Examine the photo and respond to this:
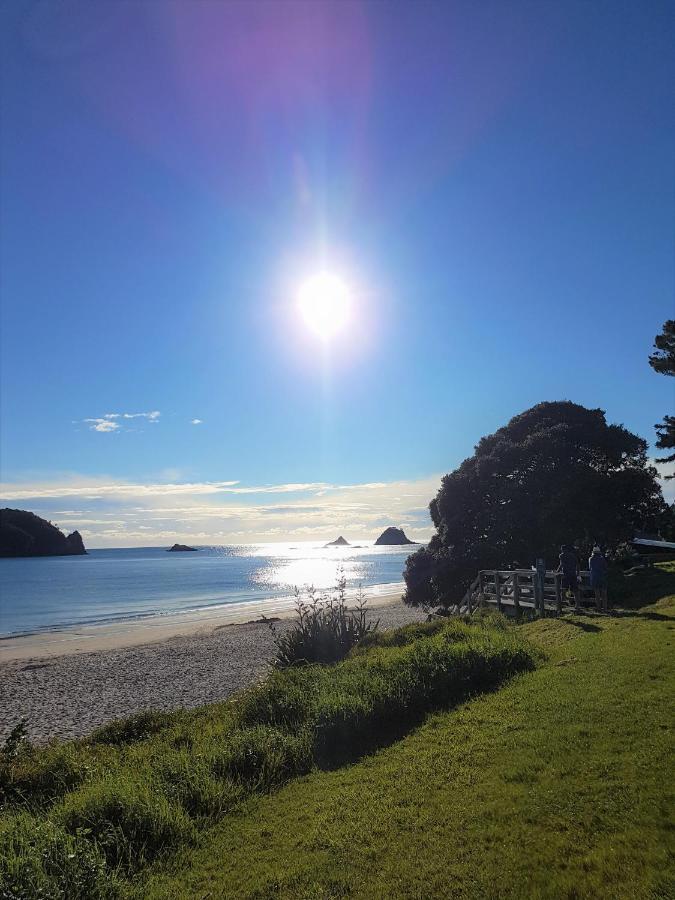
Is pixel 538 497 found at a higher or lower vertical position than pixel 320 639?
higher

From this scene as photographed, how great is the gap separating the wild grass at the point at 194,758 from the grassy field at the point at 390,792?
0.03 metres

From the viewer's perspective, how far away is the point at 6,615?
46750 millimetres

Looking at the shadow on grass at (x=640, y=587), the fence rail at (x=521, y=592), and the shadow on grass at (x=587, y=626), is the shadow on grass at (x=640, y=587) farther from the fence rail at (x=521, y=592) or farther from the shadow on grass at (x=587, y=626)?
the shadow on grass at (x=587, y=626)

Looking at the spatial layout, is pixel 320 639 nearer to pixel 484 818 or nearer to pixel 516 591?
pixel 516 591

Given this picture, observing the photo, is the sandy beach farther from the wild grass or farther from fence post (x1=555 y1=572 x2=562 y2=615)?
fence post (x1=555 y1=572 x2=562 y2=615)

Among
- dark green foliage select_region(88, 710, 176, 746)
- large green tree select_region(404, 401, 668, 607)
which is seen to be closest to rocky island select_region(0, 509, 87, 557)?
large green tree select_region(404, 401, 668, 607)

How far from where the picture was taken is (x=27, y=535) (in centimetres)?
15450

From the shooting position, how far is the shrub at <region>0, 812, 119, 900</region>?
14.9ft

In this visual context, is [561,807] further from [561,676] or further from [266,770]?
[561,676]

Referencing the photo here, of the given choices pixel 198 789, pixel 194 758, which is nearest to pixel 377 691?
pixel 194 758

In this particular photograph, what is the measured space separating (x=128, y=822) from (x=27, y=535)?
6738 inches

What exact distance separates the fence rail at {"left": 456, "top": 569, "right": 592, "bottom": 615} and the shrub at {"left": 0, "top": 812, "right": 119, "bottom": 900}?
46.2 feet

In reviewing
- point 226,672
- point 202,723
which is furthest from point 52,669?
point 202,723

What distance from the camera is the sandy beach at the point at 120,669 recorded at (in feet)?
58.4
